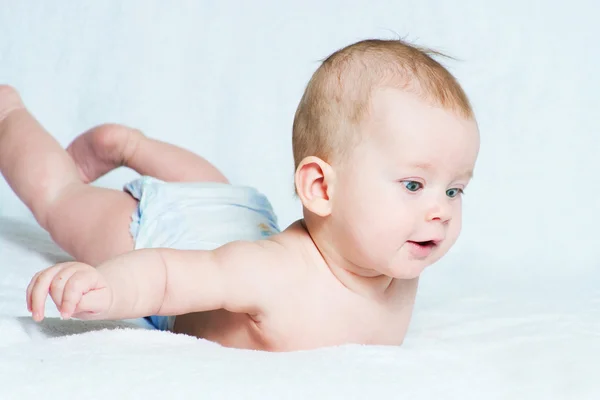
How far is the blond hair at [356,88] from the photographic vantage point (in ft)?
4.24

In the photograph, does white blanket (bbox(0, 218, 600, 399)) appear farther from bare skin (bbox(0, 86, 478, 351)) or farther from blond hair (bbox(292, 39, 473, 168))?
blond hair (bbox(292, 39, 473, 168))

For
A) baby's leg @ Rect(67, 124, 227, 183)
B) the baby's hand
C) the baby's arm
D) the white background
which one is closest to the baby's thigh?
baby's leg @ Rect(67, 124, 227, 183)

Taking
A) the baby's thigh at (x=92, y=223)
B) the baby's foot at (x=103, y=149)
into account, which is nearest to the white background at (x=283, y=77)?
the baby's foot at (x=103, y=149)

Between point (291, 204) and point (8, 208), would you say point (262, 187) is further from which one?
point (8, 208)

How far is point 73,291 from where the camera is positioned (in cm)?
110

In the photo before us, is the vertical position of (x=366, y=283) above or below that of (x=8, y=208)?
above

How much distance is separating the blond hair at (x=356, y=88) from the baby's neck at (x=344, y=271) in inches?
5.0

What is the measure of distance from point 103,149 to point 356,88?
0.79 m

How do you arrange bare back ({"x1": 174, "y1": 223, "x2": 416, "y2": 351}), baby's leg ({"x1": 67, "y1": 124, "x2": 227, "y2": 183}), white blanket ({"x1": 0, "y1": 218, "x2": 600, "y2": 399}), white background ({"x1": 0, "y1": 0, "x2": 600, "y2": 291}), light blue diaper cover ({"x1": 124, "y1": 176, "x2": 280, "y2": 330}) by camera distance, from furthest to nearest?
white background ({"x1": 0, "y1": 0, "x2": 600, "y2": 291}) < baby's leg ({"x1": 67, "y1": 124, "x2": 227, "y2": 183}) < light blue diaper cover ({"x1": 124, "y1": 176, "x2": 280, "y2": 330}) < bare back ({"x1": 174, "y1": 223, "x2": 416, "y2": 351}) < white blanket ({"x1": 0, "y1": 218, "x2": 600, "y2": 399})

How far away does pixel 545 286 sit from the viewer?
191cm

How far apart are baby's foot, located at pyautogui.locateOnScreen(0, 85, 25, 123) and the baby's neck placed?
2.63 feet

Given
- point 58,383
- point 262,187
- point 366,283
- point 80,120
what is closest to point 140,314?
point 58,383

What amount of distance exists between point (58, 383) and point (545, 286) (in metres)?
1.17

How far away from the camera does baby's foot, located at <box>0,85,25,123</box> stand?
6.27 feet
